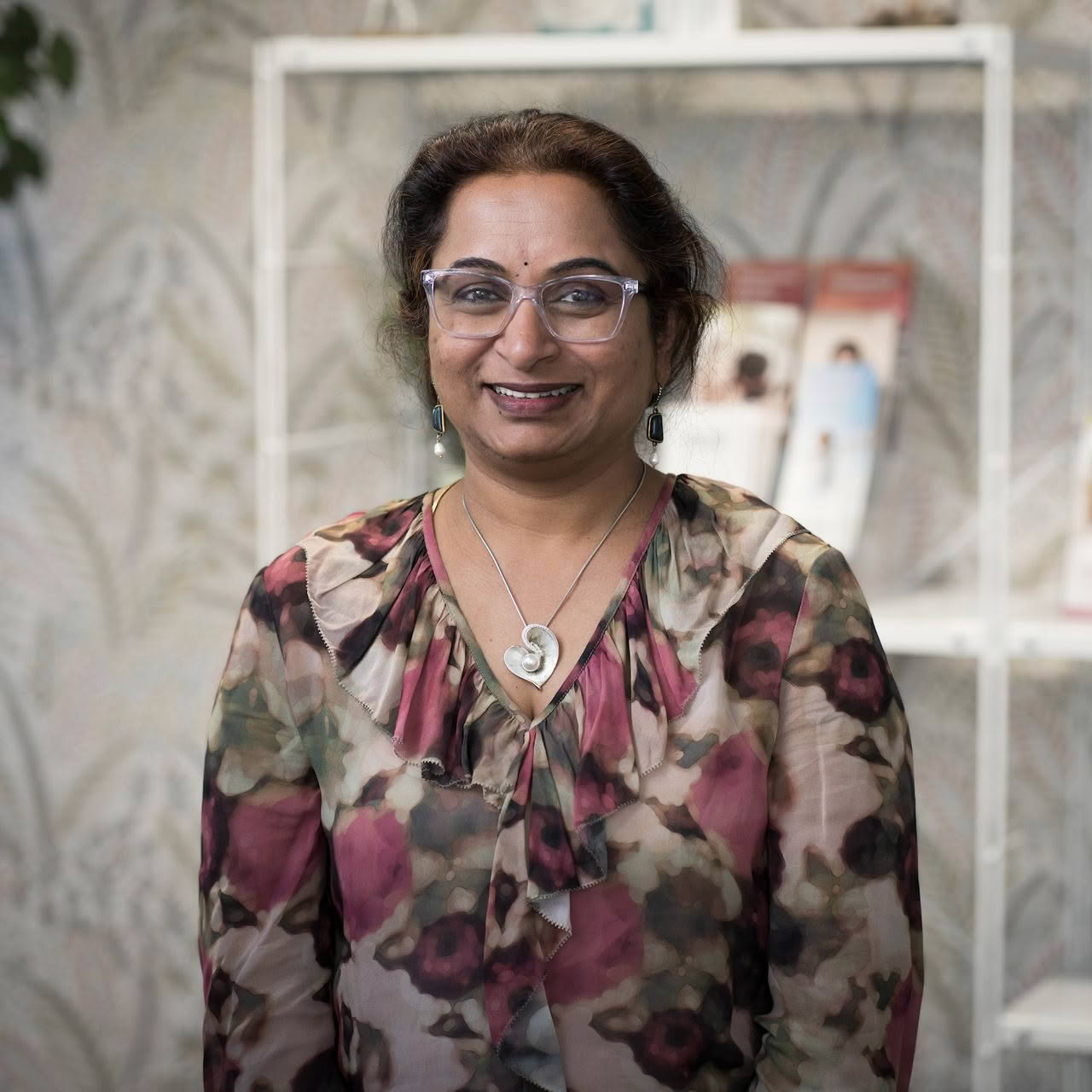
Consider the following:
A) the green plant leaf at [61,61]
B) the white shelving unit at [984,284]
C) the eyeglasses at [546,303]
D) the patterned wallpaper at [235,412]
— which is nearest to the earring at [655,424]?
the eyeglasses at [546,303]

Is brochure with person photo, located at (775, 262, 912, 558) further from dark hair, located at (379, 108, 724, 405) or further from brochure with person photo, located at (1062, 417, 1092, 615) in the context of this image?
dark hair, located at (379, 108, 724, 405)

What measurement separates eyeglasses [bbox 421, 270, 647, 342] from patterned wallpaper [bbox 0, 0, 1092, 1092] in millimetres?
1062

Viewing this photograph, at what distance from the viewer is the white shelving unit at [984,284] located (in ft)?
6.42

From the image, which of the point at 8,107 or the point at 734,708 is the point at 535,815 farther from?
the point at 8,107

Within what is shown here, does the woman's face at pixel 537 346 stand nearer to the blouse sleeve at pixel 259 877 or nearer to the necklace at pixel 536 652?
the necklace at pixel 536 652

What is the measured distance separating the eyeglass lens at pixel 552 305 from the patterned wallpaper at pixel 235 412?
1.06 meters

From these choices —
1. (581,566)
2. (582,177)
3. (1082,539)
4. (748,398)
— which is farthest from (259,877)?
(1082,539)

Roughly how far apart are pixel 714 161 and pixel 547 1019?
1622 mm

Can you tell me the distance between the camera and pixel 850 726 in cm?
121

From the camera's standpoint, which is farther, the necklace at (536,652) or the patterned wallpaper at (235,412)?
the patterned wallpaper at (235,412)

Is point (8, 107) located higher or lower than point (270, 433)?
higher

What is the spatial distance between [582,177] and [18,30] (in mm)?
1409

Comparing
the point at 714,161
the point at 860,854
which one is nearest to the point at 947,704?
the point at 714,161

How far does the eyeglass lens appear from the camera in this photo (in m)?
1.21
